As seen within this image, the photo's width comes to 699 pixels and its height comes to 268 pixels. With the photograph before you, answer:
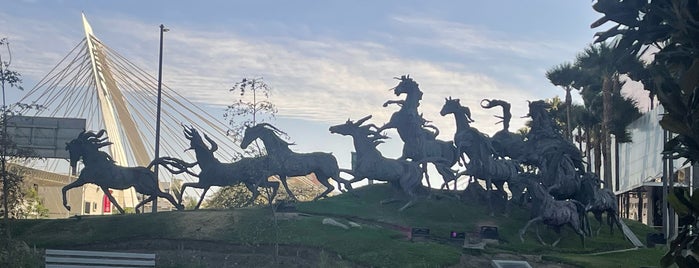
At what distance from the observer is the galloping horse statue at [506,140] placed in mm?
34594

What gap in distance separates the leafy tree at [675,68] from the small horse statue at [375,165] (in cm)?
2393

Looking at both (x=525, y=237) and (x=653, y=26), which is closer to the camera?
(x=653, y=26)

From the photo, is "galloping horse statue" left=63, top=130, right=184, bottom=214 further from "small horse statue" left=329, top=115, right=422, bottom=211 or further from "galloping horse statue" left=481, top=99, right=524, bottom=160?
"galloping horse statue" left=481, top=99, right=524, bottom=160

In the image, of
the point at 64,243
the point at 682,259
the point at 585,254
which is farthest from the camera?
the point at 585,254

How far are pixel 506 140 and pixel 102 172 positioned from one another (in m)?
18.0

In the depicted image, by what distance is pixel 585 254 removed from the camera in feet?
82.3

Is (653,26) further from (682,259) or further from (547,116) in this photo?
(547,116)

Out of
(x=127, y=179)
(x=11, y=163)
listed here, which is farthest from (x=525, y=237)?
(x=11, y=163)

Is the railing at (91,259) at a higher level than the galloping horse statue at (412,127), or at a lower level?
lower

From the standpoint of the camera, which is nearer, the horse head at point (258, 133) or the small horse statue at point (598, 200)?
the horse head at point (258, 133)

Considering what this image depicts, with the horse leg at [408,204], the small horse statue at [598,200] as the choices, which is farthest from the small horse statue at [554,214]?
the horse leg at [408,204]

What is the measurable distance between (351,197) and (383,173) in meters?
2.44

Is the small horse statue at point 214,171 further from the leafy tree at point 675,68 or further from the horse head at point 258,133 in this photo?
the leafy tree at point 675,68

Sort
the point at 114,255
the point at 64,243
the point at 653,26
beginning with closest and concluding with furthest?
the point at 653,26, the point at 114,255, the point at 64,243
